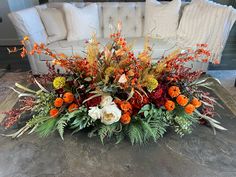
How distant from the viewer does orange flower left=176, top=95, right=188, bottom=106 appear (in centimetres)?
97

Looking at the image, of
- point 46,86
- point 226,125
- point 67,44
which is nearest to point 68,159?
point 46,86

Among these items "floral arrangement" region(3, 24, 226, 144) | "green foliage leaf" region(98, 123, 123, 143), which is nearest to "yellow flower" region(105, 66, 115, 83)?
"floral arrangement" region(3, 24, 226, 144)

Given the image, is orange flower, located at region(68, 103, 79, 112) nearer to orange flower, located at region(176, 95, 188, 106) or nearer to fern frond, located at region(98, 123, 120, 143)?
fern frond, located at region(98, 123, 120, 143)

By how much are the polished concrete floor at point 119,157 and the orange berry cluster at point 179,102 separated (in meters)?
0.13

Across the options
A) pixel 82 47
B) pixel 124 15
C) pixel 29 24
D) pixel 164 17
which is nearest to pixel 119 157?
pixel 82 47

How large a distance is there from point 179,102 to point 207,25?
5.50 feet

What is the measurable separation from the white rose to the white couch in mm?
1151

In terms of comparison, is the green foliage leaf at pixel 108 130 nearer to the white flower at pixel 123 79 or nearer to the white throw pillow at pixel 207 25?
the white flower at pixel 123 79

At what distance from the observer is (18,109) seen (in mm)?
1143

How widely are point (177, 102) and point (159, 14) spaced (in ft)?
6.14

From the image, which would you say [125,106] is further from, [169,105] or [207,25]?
[207,25]

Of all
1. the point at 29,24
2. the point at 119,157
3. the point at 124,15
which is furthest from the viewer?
the point at 124,15

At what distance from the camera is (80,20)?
2.53m

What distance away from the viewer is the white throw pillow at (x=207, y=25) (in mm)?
2211
